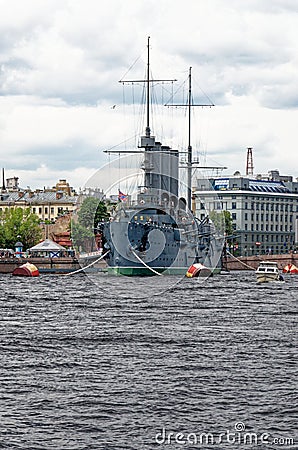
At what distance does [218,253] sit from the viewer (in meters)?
110

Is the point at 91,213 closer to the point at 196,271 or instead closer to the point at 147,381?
the point at 196,271

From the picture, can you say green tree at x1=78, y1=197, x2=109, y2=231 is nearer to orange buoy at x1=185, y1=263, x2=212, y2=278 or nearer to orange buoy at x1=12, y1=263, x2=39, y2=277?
orange buoy at x1=12, y1=263, x2=39, y2=277

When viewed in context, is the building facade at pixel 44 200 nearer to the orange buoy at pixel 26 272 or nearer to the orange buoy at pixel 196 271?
the orange buoy at pixel 196 271

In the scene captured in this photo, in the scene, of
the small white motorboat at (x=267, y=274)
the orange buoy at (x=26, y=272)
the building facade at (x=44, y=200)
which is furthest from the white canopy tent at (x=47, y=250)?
the building facade at (x=44, y=200)

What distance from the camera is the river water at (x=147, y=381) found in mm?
17062

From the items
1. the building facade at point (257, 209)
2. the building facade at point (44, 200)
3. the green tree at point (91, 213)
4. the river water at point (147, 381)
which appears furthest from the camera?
the building facade at point (44, 200)

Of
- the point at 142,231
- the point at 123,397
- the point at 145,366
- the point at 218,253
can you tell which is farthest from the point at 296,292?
the point at 218,253

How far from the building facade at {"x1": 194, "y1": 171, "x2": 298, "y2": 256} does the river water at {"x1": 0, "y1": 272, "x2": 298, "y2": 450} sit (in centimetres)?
13467

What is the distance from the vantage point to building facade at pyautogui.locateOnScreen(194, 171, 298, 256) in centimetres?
17412

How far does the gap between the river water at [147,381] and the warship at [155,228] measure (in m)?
44.9

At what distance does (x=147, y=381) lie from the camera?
71.3ft

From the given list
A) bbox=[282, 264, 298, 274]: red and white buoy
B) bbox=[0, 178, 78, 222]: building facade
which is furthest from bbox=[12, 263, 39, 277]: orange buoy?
bbox=[0, 178, 78, 222]: building facade

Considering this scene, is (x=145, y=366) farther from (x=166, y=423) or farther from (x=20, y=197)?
(x=20, y=197)

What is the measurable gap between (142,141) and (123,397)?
73860 mm
